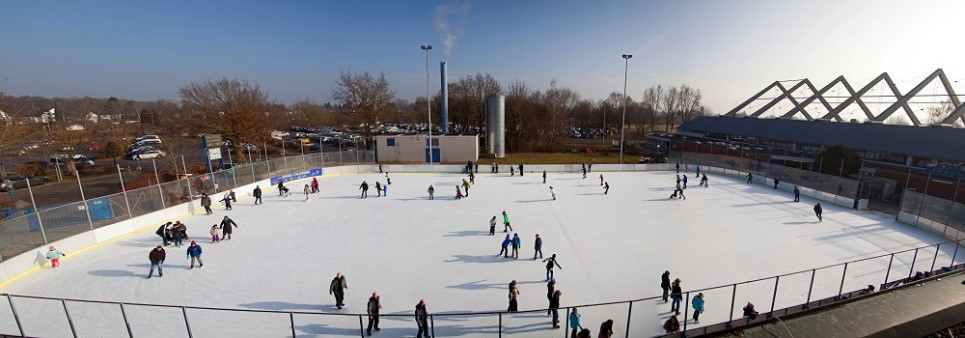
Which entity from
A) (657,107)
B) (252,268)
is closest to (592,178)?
(252,268)

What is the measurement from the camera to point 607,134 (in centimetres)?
7588

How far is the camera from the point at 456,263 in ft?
39.4

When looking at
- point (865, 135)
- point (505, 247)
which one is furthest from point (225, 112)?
point (865, 135)

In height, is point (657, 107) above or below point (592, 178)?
above

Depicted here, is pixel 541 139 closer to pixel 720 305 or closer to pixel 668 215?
pixel 668 215

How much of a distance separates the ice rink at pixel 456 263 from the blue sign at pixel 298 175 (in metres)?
3.79

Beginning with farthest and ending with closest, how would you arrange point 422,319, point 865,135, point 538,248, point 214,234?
point 865,135, point 214,234, point 538,248, point 422,319

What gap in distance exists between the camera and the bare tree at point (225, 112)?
3206 centimetres

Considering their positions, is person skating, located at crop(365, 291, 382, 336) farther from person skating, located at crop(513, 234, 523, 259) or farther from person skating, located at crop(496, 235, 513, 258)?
person skating, located at crop(513, 234, 523, 259)

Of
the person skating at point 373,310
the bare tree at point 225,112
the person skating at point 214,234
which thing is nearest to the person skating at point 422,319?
the person skating at point 373,310

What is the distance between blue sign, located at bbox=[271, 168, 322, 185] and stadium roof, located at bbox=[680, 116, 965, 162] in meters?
42.8

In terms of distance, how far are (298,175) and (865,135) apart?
4531 cm

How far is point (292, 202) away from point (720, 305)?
1911 centimetres

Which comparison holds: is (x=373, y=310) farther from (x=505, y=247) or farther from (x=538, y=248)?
(x=538, y=248)
